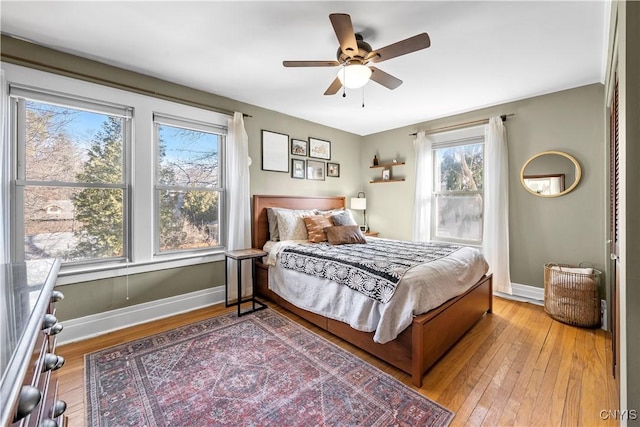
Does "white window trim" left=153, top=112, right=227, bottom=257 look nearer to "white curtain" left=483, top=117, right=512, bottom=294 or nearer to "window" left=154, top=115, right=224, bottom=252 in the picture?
"window" left=154, top=115, right=224, bottom=252

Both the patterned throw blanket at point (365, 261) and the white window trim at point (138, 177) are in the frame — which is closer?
the patterned throw blanket at point (365, 261)

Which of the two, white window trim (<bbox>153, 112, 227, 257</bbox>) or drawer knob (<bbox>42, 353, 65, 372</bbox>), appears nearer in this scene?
drawer knob (<bbox>42, 353, 65, 372</bbox>)

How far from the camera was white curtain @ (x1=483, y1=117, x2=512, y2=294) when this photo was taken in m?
3.39

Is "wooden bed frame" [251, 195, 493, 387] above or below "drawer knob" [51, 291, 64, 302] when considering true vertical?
below

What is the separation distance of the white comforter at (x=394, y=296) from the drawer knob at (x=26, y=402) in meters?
1.75

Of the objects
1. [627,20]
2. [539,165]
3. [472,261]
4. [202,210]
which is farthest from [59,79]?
[539,165]

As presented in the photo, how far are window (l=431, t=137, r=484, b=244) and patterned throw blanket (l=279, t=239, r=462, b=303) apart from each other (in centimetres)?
109

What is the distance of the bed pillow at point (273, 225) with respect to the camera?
3512mm

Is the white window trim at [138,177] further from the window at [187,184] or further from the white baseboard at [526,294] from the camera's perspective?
the white baseboard at [526,294]

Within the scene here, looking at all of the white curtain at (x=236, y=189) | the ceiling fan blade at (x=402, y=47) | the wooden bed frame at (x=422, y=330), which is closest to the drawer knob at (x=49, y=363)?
the wooden bed frame at (x=422, y=330)

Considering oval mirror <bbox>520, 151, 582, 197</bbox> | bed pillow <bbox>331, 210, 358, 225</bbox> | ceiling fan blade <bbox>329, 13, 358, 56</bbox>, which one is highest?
ceiling fan blade <bbox>329, 13, 358, 56</bbox>

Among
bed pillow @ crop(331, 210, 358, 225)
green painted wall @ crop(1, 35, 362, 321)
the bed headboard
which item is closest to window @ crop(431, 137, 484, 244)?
bed pillow @ crop(331, 210, 358, 225)

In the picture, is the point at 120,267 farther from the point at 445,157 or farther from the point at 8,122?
the point at 445,157

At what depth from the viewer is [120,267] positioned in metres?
2.60
